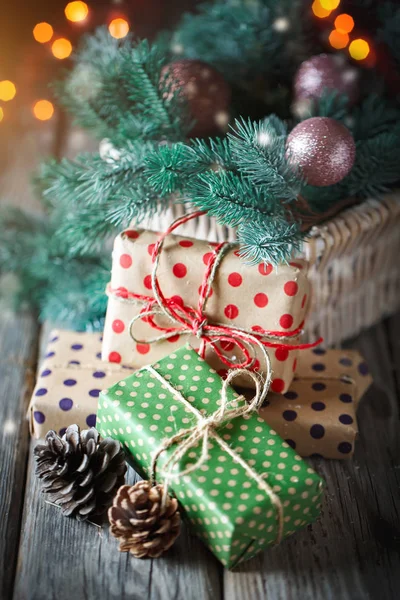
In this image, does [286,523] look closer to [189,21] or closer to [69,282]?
[69,282]

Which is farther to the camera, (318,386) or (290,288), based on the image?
(318,386)

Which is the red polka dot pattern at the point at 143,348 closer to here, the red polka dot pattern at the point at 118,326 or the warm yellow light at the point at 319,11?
the red polka dot pattern at the point at 118,326

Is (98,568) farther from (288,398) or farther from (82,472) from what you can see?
(288,398)

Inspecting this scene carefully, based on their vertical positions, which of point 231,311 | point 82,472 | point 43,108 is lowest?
point 82,472

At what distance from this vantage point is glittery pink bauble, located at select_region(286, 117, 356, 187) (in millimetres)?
1081

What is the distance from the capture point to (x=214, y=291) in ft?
3.46

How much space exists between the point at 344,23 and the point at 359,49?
0.29ft

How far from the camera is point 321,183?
113 cm

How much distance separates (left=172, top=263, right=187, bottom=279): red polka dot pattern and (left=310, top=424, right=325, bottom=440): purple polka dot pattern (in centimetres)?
33

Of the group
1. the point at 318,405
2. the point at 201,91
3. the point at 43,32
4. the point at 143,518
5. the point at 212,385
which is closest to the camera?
the point at 143,518

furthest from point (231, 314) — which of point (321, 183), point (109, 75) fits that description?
point (109, 75)

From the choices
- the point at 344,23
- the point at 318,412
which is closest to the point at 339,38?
the point at 344,23

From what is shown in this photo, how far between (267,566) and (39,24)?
1.38 metres

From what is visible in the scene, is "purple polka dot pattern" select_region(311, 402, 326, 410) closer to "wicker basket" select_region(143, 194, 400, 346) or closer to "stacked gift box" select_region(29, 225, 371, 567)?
"stacked gift box" select_region(29, 225, 371, 567)
